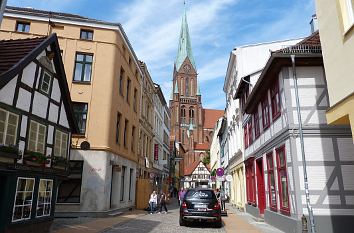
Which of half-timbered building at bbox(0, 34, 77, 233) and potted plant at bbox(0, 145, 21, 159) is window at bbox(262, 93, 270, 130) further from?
potted plant at bbox(0, 145, 21, 159)

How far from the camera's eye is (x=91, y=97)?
19.5 m

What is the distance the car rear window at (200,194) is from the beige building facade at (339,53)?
821cm

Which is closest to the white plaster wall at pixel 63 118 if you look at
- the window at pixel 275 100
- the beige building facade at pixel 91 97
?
the beige building facade at pixel 91 97

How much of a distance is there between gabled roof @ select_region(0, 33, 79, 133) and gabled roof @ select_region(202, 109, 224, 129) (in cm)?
9862

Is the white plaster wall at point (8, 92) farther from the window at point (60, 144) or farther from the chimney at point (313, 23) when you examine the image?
the chimney at point (313, 23)

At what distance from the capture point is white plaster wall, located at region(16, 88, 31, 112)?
10.3m

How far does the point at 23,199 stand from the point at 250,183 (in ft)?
49.0

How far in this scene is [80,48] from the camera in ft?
66.1

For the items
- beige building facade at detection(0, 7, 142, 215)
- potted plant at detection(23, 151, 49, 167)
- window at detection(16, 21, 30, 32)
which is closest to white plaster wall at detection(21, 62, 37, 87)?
potted plant at detection(23, 151, 49, 167)

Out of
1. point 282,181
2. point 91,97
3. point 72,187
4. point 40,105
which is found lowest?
point 72,187

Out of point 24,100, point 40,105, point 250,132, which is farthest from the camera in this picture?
point 250,132

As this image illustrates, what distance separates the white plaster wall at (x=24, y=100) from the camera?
33.9 feet

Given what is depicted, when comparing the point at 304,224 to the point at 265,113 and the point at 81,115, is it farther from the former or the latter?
the point at 81,115

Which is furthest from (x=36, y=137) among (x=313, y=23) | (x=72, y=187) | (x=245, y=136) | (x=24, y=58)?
(x=313, y=23)
